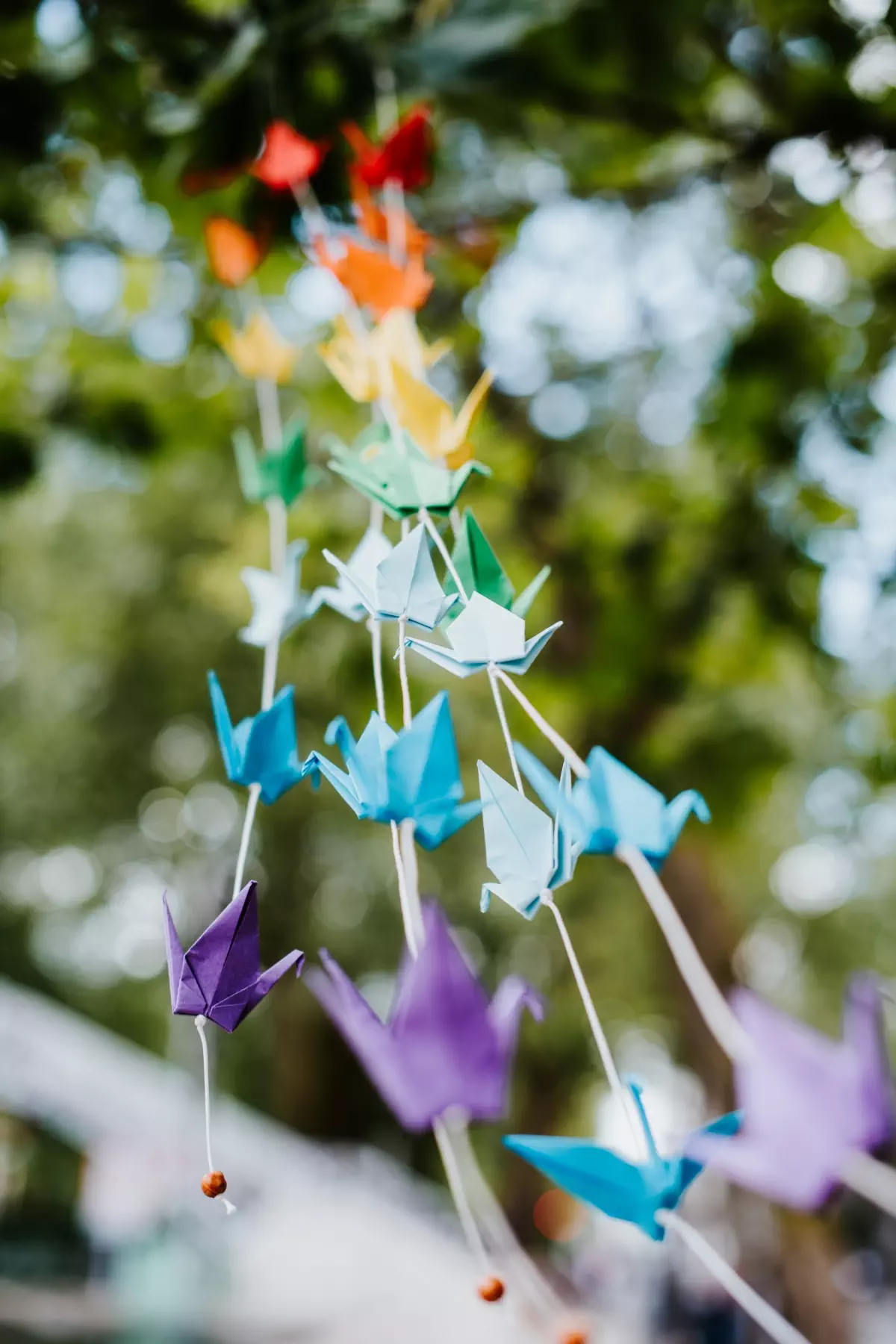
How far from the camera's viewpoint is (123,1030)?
15195 millimetres

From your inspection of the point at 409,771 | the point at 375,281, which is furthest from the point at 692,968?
the point at 375,281

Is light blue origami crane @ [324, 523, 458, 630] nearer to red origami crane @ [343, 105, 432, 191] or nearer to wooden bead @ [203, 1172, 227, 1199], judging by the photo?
wooden bead @ [203, 1172, 227, 1199]

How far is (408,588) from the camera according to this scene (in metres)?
0.56

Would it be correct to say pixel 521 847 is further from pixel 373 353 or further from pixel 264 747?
pixel 373 353

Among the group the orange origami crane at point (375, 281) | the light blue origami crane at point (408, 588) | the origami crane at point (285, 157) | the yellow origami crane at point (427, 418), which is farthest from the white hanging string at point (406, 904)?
the origami crane at point (285, 157)

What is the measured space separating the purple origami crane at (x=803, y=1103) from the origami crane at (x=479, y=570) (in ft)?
0.83

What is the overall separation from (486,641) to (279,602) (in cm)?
21

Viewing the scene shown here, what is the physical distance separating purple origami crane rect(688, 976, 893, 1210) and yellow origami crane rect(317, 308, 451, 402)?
1.58 feet

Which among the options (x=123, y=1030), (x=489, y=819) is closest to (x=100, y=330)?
(x=489, y=819)

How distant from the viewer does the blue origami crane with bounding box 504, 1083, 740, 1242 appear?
0.43m

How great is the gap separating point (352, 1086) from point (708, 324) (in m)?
11.1

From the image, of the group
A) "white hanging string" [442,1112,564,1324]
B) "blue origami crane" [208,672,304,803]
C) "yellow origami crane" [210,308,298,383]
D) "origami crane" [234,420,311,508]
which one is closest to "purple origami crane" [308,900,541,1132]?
"white hanging string" [442,1112,564,1324]

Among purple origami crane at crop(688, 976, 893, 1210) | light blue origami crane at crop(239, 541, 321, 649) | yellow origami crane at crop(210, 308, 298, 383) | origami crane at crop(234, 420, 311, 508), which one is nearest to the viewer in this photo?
purple origami crane at crop(688, 976, 893, 1210)

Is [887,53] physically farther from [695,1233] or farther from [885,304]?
[695,1233]
